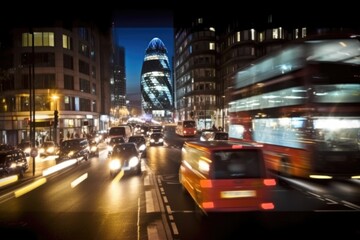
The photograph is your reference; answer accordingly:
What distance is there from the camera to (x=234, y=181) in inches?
377

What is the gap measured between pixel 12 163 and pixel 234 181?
15.0 m

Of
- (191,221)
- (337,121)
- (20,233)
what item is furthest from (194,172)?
(337,121)

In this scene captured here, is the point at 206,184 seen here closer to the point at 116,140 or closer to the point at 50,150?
the point at 116,140

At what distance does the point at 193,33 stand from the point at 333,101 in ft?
317

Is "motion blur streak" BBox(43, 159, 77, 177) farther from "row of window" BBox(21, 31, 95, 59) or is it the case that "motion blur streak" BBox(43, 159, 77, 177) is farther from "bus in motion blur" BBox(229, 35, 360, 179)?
"row of window" BBox(21, 31, 95, 59)

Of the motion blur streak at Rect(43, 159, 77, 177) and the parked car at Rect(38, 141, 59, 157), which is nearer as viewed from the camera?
the motion blur streak at Rect(43, 159, 77, 177)

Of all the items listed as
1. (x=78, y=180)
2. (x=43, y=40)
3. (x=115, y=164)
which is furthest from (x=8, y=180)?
(x=43, y=40)

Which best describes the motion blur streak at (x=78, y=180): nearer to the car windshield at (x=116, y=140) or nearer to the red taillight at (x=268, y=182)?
the red taillight at (x=268, y=182)

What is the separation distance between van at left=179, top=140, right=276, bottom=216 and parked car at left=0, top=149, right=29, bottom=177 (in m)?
13.5

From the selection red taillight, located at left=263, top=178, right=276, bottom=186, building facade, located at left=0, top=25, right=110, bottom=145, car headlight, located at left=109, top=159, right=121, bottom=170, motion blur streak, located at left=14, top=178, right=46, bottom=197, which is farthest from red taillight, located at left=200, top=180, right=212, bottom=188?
building facade, located at left=0, top=25, right=110, bottom=145

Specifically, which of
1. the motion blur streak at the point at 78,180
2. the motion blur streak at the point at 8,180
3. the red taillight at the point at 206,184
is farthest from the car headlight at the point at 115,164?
the red taillight at the point at 206,184

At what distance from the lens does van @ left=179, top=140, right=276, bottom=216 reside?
9547 millimetres

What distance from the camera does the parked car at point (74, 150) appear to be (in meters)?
29.4

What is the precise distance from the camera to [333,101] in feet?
44.5
